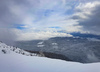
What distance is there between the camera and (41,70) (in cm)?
291

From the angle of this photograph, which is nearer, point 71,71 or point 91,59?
point 71,71

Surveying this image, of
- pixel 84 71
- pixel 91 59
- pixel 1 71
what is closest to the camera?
pixel 1 71

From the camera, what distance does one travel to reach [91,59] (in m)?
37.1

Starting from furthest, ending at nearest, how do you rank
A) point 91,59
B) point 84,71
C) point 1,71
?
point 91,59
point 84,71
point 1,71

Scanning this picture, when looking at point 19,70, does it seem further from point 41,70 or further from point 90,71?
point 90,71

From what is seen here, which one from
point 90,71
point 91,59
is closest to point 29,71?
point 90,71

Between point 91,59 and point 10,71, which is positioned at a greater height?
point 10,71

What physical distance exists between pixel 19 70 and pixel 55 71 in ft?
3.68

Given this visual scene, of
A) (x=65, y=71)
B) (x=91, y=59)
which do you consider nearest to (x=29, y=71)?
(x=65, y=71)

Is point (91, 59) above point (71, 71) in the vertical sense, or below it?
below

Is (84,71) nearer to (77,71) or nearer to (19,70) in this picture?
(77,71)

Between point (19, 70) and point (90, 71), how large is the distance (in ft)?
7.24

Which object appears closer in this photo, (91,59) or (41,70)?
(41,70)

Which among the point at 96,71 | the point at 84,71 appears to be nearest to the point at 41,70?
the point at 84,71
